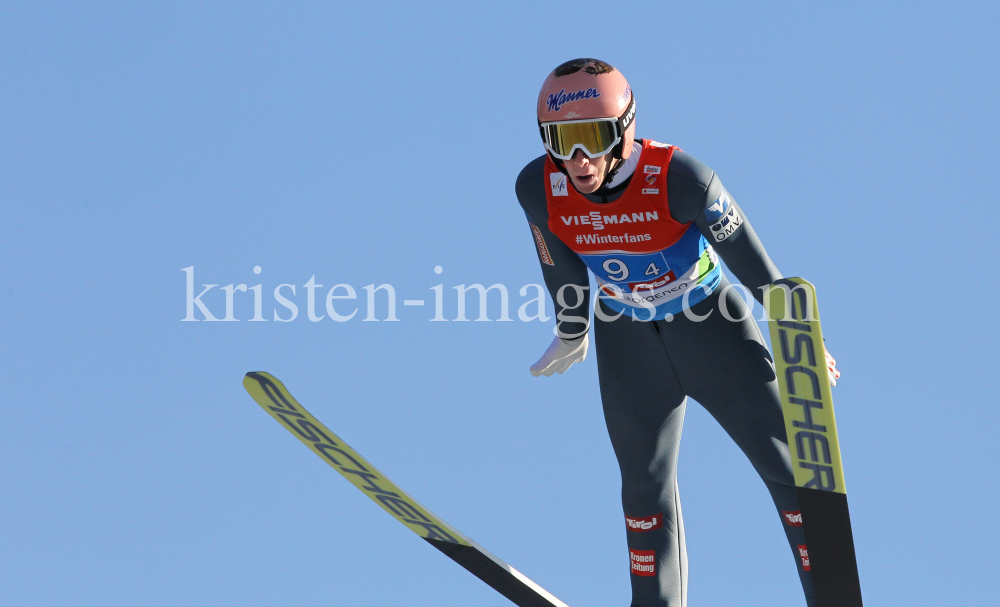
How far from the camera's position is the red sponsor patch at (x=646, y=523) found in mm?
5016

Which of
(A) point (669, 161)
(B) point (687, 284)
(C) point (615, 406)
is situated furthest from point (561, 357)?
Result: (A) point (669, 161)

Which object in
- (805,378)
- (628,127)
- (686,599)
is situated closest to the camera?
(805,378)

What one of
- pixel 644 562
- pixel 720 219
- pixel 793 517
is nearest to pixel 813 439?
pixel 793 517

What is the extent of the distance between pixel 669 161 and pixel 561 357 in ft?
3.74

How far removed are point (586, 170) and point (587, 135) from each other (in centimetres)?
13

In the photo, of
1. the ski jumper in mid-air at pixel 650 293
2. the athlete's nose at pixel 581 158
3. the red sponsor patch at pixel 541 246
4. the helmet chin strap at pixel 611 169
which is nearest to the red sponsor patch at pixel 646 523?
the ski jumper in mid-air at pixel 650 293

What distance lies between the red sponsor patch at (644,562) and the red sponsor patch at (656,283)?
1.15 metres

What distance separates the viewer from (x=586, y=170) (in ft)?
14.6

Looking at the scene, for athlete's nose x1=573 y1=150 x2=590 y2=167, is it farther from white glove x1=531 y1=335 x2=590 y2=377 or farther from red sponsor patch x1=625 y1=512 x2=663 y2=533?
red sponsor patch x1=625 y1=512 x2=663 y2=533

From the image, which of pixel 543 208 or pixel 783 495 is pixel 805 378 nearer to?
pixel 783 495

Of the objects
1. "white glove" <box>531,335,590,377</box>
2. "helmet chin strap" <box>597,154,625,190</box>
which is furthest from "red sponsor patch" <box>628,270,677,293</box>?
"white glove" <box>531,335,590,377</box>

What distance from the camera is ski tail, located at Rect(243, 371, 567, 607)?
5094 mm

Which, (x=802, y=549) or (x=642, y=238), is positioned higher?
(x=642, y=238)

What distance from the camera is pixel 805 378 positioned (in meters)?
4.07
